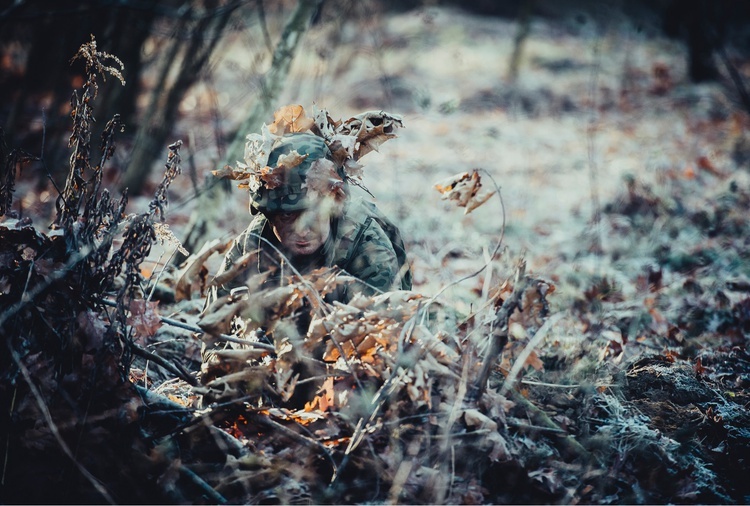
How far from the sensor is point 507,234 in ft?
22.6

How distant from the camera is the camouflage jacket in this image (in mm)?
3061

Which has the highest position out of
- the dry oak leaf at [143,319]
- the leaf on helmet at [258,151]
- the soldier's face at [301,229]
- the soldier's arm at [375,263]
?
the leaf on helmet at [258,151]

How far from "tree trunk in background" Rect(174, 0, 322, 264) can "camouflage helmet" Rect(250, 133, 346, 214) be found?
2.33 metres

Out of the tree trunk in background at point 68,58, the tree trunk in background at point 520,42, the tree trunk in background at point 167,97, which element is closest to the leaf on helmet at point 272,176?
the tree trunk in background at point 167,97

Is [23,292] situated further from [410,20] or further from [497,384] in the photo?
[410,20]

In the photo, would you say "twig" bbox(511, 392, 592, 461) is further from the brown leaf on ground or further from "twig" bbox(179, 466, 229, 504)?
the brown leaf on ground

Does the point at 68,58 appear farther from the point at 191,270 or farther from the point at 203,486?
the point at 203,486

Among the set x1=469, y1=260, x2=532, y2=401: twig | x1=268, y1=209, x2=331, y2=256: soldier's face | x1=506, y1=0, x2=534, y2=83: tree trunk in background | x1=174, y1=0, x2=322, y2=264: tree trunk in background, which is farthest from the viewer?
x1=506, y1=0, x2=534, y2=83: tree trunk in background

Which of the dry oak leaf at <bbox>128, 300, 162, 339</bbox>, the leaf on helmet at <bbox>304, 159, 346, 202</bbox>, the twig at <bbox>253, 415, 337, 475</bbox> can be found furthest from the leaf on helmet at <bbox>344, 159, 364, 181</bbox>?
the twig at <bbox>253, 415, 337, 475</bbox>

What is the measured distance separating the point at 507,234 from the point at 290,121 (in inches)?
170

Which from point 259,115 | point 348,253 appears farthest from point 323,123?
point 259,115

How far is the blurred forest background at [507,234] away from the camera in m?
2.33

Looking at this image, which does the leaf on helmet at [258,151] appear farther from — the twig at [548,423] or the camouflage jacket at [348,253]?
the twig at [548,423]

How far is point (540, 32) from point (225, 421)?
742 inches
